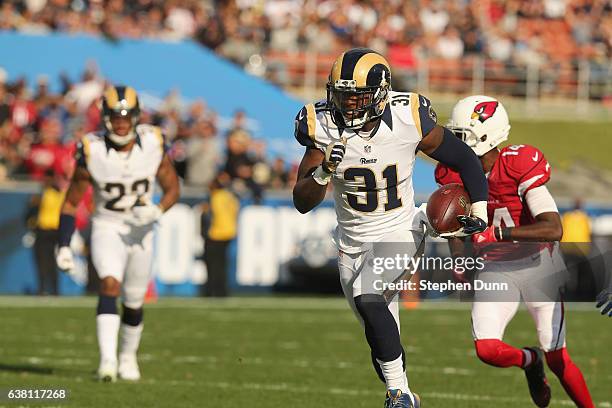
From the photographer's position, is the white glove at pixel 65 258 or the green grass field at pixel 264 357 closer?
→ the green grass field at pixel 264 357

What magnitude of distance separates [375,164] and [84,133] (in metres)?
11.2

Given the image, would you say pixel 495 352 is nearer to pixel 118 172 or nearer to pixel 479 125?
pixel 479 125

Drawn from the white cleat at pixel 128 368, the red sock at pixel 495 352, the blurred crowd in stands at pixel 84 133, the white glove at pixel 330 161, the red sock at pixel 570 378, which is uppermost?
the white glove at pixel 330 161

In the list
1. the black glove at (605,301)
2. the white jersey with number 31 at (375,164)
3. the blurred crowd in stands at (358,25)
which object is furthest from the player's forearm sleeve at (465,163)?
the blurred crowd in stands at (358,25)

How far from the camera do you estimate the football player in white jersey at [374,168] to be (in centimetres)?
573

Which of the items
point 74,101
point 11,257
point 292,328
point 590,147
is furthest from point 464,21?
point 292,328

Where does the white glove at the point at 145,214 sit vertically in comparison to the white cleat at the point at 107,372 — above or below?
above

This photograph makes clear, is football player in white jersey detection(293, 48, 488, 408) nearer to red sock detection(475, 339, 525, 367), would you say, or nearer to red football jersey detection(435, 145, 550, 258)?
red football jersey detection(435, 145, 550, 258)

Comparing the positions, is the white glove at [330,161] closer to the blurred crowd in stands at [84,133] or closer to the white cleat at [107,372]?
the white cleat at [107,372]

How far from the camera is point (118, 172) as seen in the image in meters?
8.48

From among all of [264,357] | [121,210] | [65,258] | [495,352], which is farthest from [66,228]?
[495,352]

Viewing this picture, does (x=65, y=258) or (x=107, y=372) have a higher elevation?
(x=65, y=258)

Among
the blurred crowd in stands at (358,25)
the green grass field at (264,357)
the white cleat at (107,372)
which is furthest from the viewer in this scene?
the blurred crowd in stands at (358,25)

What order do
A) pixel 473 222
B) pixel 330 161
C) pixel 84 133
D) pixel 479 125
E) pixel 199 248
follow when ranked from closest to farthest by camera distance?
1. pixel 330 161
2. pixel 473 222
3. pixel 479 125
4. pixel 199 248
5. pixel 84 133
